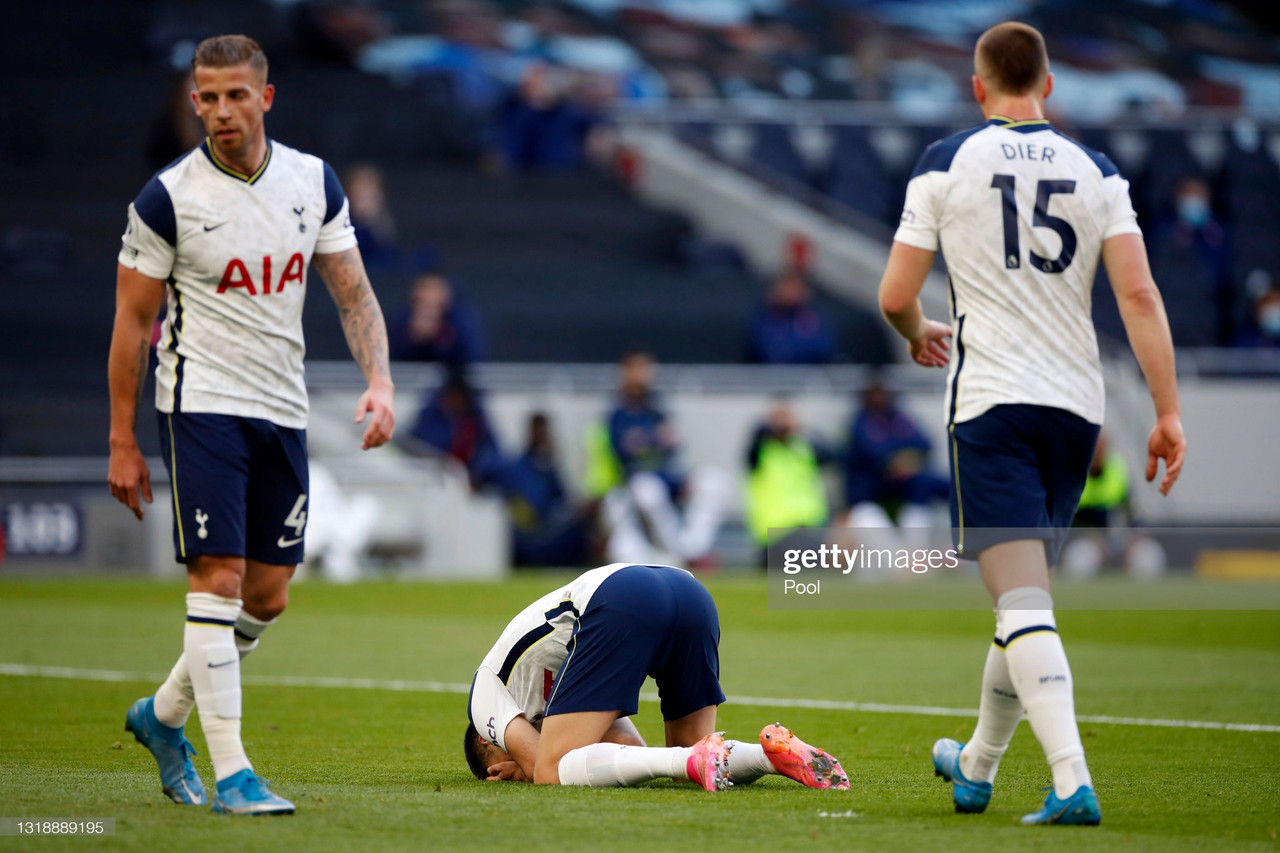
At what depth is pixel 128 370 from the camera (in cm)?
505

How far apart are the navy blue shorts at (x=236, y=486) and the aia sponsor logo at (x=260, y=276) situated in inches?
14.9

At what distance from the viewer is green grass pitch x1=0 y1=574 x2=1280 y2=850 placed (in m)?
4.61

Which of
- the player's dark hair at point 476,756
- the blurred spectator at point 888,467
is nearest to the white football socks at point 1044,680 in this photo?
the player's dark hair at point 476,756

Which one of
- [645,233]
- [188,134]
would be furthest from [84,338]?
[645,233]

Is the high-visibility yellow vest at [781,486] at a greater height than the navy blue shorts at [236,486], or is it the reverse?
the navy blue shorts at [236,486]

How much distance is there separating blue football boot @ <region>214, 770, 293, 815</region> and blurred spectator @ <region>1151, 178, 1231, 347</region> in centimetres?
1942

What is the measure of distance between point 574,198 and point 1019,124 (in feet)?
71.5

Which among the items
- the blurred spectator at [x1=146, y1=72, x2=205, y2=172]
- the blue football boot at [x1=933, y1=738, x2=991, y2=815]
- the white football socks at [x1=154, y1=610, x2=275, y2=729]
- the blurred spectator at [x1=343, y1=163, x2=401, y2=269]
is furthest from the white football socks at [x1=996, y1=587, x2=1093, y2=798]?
the blurred spectator at [x1=343, y1=163, x2=401, y2=269]

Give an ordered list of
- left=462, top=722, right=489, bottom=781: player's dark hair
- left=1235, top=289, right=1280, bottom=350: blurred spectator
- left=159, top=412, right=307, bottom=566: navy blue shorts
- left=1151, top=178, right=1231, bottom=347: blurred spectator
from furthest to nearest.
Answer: left=1151, top=178, right=1231, bottom=347: blurred spectator
left=1235, top=289, right=1280, bottom=350: blurred spectator
left=462, top=722, right=489, bottom=781: player's dark hair
left=159, top=412, right=307, bottom=566: navy blue shorts

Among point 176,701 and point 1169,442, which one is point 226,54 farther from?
point 1169,442

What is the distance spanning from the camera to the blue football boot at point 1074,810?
4.61m

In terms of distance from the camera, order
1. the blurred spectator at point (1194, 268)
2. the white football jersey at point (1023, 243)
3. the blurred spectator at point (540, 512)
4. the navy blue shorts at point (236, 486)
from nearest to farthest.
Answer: the white football jersey at point (1023, 243)
the navy blue shorts at point (236, 486)
the blurred spectator at point (540, 512)
the blurred spectator at point (1194, 268)

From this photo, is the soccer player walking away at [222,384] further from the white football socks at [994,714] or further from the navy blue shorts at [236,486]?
the white football socks at [994,714]

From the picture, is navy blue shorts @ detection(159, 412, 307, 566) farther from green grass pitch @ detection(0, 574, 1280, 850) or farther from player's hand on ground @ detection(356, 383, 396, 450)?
green grass pitch @ detection(0, 574, 1280, 850)
